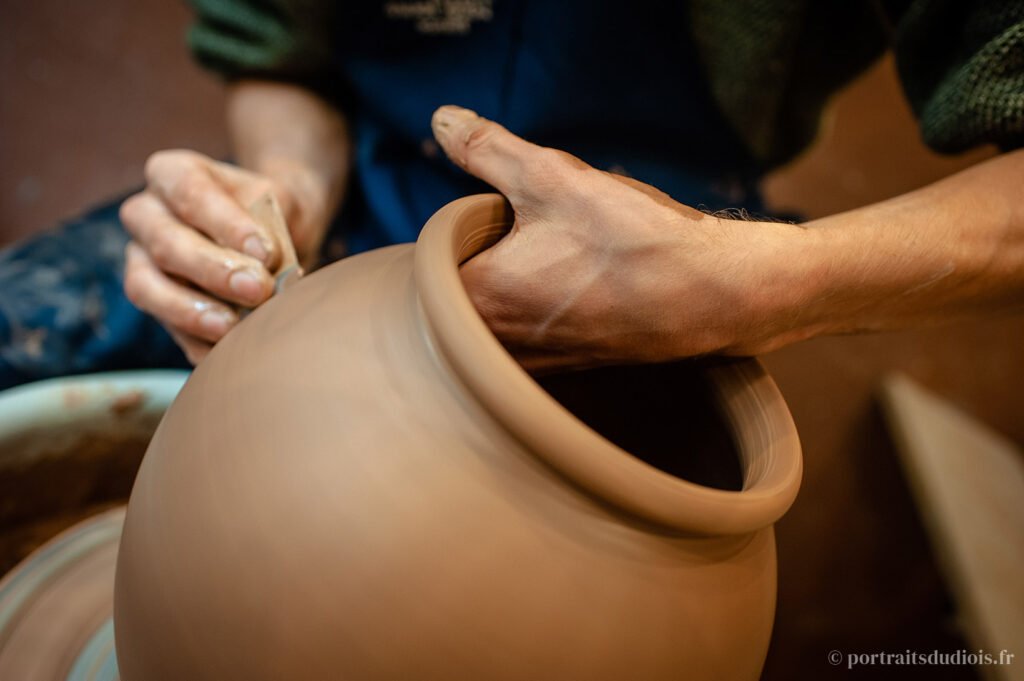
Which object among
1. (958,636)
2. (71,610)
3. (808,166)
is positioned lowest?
(958,636)

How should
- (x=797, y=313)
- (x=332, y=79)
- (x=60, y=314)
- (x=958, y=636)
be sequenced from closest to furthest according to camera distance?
(x=797, y=313) → (x=60, y=314) → (x=332, y=79) → (x=958, y=636)

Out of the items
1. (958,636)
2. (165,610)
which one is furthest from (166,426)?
(958,636)

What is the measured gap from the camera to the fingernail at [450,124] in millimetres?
480

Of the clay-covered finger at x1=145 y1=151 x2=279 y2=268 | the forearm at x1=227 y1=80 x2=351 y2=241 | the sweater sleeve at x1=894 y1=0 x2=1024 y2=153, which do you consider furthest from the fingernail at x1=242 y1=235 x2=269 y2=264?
the sweater sleeve at x1=894 y1=0 x2=1024 y2=153

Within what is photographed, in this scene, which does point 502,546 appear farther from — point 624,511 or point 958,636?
point 958,636

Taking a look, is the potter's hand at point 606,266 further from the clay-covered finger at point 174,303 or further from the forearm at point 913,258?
the clay-covered finger at point 174,303

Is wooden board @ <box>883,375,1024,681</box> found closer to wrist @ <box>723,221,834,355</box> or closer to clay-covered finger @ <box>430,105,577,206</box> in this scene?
wrist @ <box>723,221,834,355</box>

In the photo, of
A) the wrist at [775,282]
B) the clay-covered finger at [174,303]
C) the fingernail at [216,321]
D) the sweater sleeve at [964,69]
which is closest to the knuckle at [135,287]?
the clay-covered finger at [174,303]

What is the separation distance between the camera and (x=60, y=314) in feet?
2.72

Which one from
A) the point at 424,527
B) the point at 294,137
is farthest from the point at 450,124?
the point at 294,137

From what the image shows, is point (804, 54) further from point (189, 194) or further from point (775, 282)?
point (189, 194)

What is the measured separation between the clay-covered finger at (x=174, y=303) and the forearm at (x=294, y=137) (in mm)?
216

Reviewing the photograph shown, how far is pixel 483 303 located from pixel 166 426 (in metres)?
0.20

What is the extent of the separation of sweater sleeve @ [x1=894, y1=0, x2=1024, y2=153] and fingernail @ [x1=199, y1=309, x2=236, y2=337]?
61 centimetres
